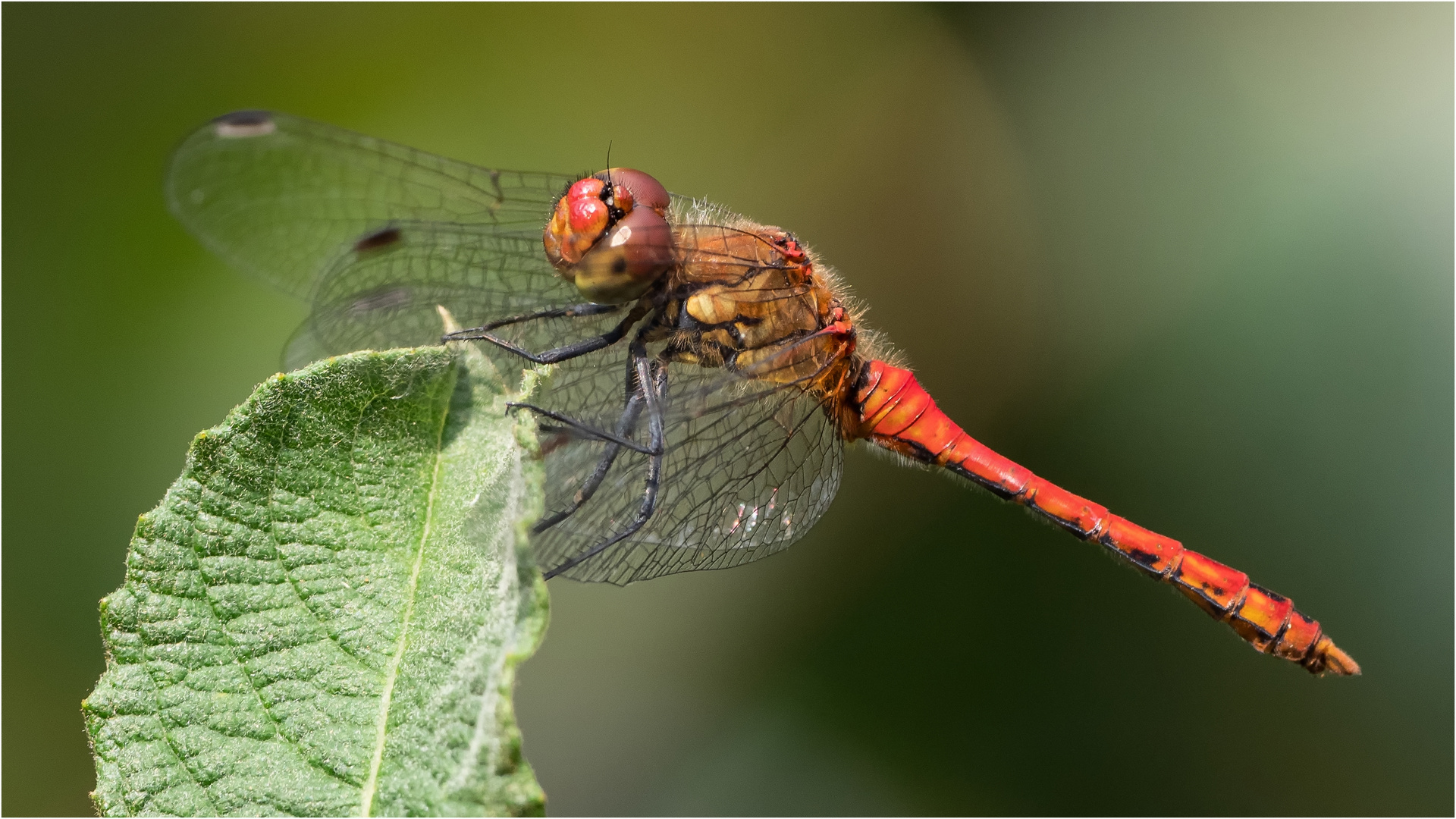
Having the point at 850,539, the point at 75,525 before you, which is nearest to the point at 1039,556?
the point at 850,539

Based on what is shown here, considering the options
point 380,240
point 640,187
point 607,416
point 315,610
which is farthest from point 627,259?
point 315,610

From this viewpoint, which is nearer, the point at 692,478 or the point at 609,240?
the point at 609,240

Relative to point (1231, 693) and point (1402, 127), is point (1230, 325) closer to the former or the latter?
point (1402, 127)

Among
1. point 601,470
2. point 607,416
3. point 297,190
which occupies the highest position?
point 297,190

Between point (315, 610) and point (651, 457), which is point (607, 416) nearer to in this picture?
point (651, 457)

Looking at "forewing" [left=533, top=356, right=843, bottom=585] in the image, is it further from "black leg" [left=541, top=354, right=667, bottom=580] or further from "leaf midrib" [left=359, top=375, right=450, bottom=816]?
"leaf midrib" [left=359, top=375, right=450, bottom=816]

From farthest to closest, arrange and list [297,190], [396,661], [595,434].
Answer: [297,190] < [595,434] < [396,661]

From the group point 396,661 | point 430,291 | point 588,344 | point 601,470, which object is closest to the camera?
point 396,661
